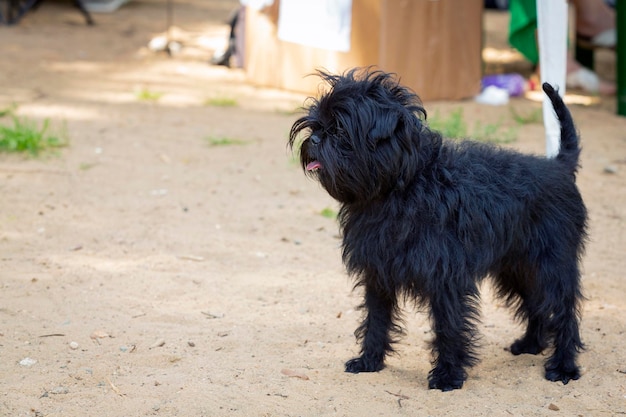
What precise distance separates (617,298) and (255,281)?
2.13m

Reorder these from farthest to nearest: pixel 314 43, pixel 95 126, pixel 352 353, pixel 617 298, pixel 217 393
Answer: pixel 314 43
pixel 95 126
pixel 617 298
pixel 352 353
pixel 217 393

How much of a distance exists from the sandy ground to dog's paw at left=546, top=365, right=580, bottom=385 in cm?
5

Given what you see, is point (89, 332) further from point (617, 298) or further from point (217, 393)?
point (617, 298)

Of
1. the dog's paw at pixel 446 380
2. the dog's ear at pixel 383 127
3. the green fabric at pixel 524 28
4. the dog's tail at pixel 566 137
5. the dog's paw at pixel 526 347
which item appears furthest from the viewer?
the green fabric at pixel 524 28

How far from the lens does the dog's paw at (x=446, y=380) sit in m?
3.59

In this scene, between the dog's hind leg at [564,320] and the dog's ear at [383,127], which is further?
the dog's hind leg at [564,320]

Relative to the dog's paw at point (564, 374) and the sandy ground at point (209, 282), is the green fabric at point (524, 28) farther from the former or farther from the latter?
the dog's paw at point (564, 374)

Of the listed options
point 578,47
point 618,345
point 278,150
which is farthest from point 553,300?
point 578,47

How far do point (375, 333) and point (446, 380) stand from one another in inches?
15.8

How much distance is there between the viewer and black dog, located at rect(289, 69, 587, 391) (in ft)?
10.5

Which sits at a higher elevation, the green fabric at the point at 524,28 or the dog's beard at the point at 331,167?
the green fabric at the point at 524,28

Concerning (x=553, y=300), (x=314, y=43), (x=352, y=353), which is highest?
(x=314, y=43)

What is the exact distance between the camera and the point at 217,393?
136 inches

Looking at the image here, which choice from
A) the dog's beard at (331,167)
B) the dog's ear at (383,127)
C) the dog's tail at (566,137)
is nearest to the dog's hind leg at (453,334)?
the dog's beard at (331,167)
